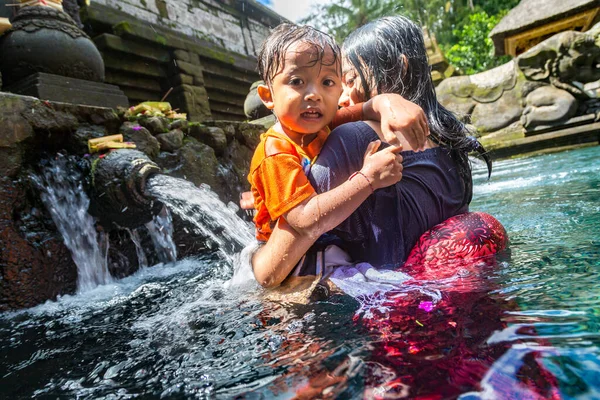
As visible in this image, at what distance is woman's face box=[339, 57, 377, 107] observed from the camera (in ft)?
5.23

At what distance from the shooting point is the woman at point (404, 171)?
1.29m

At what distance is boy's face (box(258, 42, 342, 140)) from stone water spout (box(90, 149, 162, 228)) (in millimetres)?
1289

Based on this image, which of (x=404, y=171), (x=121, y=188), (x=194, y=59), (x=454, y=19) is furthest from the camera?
(x=454, y=19)

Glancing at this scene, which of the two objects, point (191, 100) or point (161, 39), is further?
point (191, 100)

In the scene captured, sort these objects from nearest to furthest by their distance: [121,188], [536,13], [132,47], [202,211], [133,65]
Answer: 1. [121,188]
2. [202,211]
3. [132,47]
4. [133,65]
5. [536,13]

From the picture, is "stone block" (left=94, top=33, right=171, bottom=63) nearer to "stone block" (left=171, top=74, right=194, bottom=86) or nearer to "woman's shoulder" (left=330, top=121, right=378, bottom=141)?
"stone block" (left=171, top=74, right=194, bottom=86)

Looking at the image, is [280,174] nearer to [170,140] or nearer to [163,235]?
[163,235]

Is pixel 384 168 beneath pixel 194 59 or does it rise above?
beneath

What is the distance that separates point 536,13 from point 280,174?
33.0ft

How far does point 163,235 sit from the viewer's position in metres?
2.94

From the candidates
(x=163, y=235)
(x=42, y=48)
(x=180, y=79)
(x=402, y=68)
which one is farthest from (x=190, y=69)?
(x=402, y=68)

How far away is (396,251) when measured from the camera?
4.53 feet

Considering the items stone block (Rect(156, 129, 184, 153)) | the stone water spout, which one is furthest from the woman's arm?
stone block (Rect(156, 129, 184, 153))

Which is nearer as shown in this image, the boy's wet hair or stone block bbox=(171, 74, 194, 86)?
the boy's wet hair
